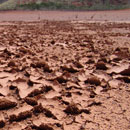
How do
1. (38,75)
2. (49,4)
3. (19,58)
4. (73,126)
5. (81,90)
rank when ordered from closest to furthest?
(73,126) → (81,90) → (38,75) → (19,58) → (49,4)

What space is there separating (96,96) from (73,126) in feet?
1.78

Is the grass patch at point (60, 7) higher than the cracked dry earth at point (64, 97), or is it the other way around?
the grass patch at point (60, 7)

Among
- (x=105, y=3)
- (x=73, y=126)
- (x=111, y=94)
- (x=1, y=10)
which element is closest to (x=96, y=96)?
(x=111, y=94)

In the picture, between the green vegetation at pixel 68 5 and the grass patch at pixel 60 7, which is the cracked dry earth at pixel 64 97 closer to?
the grass patch at pixel 60 7

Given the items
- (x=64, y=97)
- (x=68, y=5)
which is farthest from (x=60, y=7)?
(x=64, y=97)

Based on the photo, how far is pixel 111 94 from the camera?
6.16 feet

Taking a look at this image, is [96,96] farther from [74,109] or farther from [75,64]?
[75,64]

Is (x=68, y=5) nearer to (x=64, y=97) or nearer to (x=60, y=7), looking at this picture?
(x=60, y=7)

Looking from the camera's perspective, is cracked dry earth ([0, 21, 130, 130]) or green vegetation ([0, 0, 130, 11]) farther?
green vegetation ([0, 0, 130, 11])

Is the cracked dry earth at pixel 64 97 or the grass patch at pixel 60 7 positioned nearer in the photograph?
the cracked dry earth at pixel 64 97

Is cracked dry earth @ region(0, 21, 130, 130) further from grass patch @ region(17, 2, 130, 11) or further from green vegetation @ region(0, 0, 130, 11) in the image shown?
green vegetation @ region(0, 0, 130, 11)

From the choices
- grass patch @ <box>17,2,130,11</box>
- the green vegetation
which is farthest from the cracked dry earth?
the green vegetation

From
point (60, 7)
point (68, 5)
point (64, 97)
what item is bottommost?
point (64, 97)

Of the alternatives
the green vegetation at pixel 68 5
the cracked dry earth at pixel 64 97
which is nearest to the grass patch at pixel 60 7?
the green vegetation at pixel 68 5
